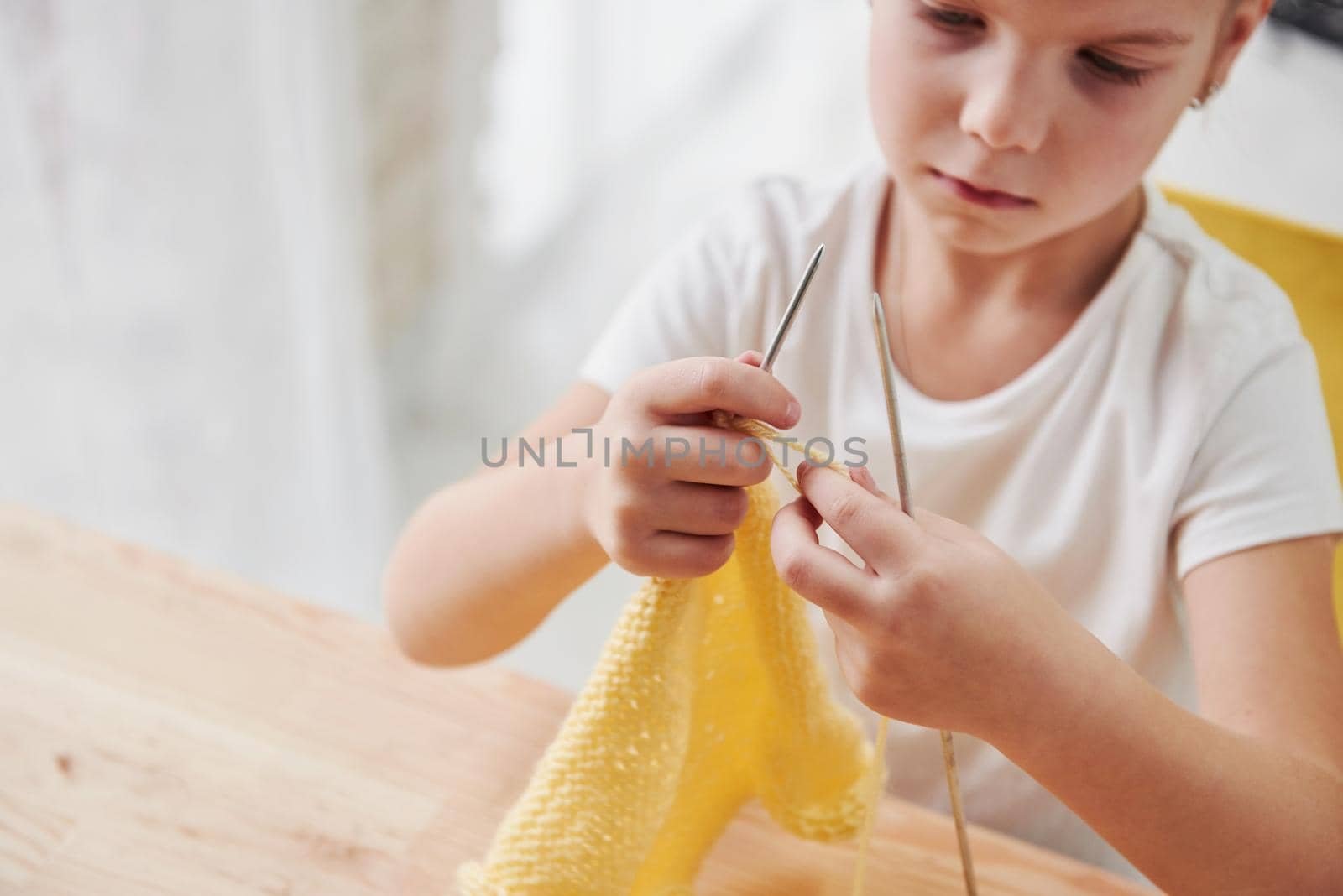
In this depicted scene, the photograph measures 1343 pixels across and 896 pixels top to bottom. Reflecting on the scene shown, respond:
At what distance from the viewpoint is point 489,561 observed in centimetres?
68

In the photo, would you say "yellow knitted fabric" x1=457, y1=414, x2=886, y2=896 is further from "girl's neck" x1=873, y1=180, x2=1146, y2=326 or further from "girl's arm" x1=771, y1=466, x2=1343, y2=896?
"girl's neck" x1=873, y1=180, x2=1146, y2=326

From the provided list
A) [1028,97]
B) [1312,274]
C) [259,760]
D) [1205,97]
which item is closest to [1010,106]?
[1028,97]

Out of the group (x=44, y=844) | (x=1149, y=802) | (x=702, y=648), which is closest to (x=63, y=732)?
(x=44, y=844)

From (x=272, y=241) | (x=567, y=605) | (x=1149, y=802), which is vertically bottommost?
(x=567, y=605)

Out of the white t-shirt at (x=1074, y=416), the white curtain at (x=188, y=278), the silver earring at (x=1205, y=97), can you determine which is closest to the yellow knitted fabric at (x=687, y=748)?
the white t-shirt at (x=1074, y=416)

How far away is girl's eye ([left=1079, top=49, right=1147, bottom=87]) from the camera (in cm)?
61

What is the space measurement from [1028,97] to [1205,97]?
0.16 meters

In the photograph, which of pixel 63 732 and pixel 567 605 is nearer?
pixel 63 732

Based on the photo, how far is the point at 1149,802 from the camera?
0.55 metres

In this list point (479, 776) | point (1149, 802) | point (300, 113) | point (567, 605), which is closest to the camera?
point (1149, 802)

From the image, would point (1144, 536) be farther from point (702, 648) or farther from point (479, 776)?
point (479, 776)

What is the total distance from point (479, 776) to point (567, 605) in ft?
3.50

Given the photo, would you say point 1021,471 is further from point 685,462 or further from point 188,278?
point 188,278

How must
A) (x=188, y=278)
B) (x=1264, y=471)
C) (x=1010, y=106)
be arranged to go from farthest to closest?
(x=188, y=278), (x=1264, y=471), (x=1010, y=106)
